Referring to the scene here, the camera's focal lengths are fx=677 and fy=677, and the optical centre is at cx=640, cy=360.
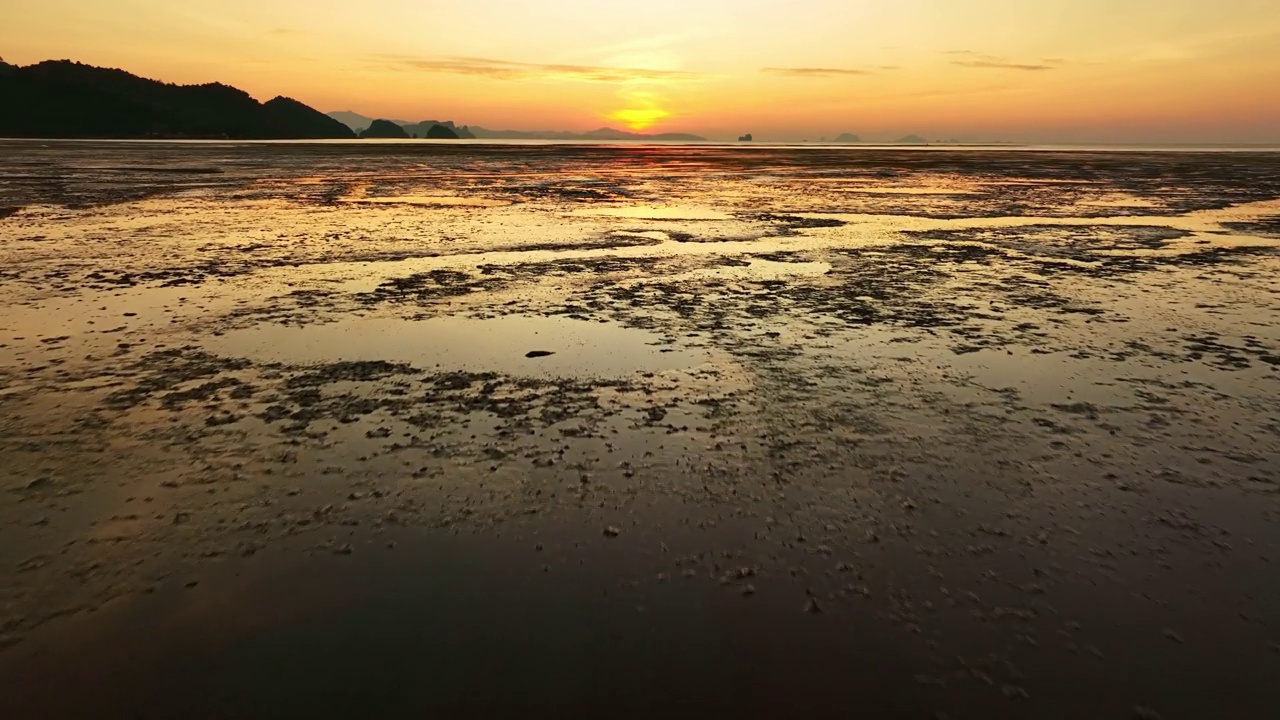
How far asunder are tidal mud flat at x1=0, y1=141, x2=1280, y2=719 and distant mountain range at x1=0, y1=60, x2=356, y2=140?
6833 inches

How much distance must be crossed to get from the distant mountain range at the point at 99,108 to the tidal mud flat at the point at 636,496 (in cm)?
17355

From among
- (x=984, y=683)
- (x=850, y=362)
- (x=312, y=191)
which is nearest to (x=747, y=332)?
(x=850, y=362)

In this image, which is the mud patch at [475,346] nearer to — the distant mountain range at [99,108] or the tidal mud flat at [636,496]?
the tidal mud flat at [636,496]

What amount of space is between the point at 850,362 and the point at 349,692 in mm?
6417

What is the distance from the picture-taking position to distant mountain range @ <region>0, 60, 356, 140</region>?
138250 millimetres

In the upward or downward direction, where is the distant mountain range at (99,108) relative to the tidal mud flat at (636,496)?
upward

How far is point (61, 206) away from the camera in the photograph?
2242 centimetres

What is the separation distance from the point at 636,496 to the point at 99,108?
19350cm

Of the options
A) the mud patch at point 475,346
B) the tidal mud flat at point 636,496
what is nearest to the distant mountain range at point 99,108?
the mud patch at point 475,346

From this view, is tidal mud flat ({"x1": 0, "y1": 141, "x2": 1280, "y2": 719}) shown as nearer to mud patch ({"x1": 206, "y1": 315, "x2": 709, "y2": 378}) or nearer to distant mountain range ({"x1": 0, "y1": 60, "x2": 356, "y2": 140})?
mud patch ({"x1": 206, "y1": 315, "x2": 709, "y2": 378})

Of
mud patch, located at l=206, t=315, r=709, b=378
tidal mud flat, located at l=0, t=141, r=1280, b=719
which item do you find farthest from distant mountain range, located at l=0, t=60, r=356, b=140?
tidal mud flat, located at l=0, t=141, r=1280, b=719

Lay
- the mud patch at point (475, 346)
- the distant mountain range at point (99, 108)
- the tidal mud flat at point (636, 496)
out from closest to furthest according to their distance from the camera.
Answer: the tidal mud flat at point (636, 496) < the mud patch at point (475, 346) < the distant mountain range at point (99, 108)

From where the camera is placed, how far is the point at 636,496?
5.17 metres

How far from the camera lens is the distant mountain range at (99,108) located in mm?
138250
